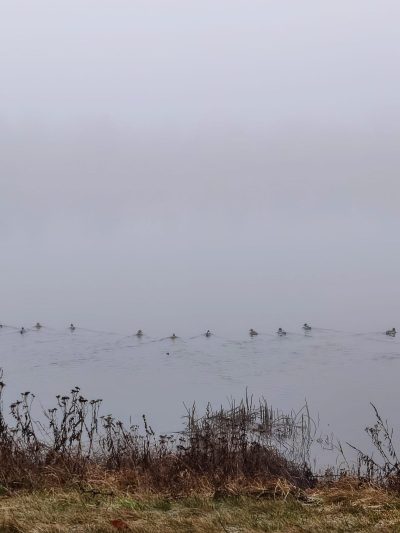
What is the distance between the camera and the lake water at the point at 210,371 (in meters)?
20.3

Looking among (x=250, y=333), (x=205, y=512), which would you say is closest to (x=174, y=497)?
(x=205, y=512)

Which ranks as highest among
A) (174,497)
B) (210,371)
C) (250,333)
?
(250,333)

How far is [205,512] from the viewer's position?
6.02 meters

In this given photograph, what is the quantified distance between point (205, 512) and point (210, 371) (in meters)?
21.6

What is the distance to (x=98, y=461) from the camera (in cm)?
1023

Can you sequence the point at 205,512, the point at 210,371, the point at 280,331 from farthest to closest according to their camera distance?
the point at 280,331 → the point at 210,371 → the point at 205,512

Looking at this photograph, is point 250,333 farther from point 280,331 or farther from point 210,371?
point 210,371

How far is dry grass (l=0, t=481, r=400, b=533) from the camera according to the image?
5.39 meters

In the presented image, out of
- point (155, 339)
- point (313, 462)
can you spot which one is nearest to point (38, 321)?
point (155, 339)

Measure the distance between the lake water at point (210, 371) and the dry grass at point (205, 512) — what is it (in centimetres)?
1036

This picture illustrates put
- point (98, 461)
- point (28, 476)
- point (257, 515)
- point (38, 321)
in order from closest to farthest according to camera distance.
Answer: point (257, 515)
point (28, 476)
point (98, 461)
point (38, 321)

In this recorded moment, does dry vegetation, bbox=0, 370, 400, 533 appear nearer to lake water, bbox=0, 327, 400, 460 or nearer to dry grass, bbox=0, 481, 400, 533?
dry grass, bbox=0, 481, 400, 533

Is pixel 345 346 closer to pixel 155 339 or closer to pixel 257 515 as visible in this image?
pixel 155 339

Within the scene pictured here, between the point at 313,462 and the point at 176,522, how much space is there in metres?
9.33
